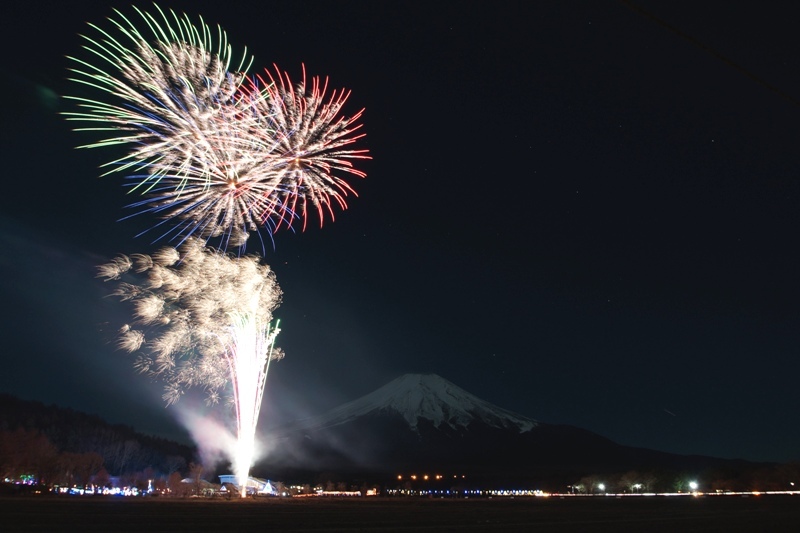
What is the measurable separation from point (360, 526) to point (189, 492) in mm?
72719

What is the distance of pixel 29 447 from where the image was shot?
104812 millimetres

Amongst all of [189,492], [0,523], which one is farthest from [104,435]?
[0,523]

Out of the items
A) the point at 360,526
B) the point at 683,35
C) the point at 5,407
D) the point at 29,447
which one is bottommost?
the point at 360,526

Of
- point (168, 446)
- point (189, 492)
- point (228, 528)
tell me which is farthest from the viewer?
point (168, 446)

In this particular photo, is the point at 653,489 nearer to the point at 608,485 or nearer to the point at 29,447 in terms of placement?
the point at 608,485

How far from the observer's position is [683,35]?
8703mm

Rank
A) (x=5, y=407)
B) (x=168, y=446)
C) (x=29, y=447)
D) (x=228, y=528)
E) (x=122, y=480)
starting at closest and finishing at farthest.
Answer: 1. (x=228, y=528)
2. (x=29, y=447)
3. (x=122, y=480)
4. (x=5, y=407)
5. (x=168, y=446)

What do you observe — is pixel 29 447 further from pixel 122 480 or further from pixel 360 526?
pixel 360 526

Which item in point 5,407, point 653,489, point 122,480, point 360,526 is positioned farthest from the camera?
→ point 5,407

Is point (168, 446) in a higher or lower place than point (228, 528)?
higher

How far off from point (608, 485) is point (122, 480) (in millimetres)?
102643

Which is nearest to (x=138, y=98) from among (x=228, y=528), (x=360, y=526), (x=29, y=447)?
(x=228, y=528)

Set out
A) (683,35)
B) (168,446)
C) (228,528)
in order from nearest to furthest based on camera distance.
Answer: (683,35)
(228,528)
(168,446)

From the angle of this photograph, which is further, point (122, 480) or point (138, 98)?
point (122, 480)
